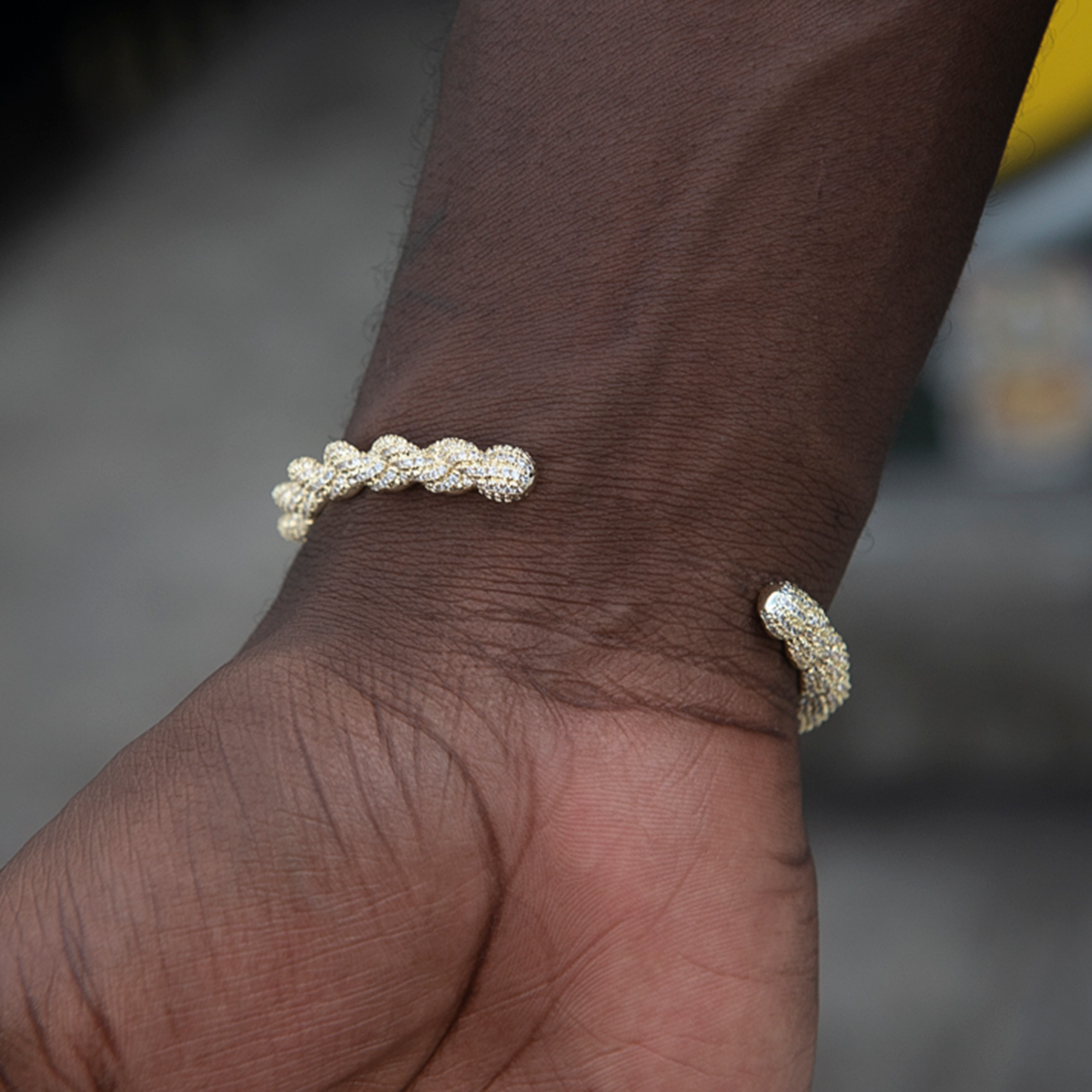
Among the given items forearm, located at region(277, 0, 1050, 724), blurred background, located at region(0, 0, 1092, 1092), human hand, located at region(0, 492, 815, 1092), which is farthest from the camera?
blurred background, located at region(0, 0, 1092, 1092)

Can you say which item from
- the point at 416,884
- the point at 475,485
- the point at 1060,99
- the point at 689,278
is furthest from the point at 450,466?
the point at 1060,99

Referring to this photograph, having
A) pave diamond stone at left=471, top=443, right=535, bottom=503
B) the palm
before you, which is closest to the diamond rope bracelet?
pave diamond stone at left=471, top=443, right=535, bottom=503

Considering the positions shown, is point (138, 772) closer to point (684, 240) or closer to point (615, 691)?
point (615, 691)

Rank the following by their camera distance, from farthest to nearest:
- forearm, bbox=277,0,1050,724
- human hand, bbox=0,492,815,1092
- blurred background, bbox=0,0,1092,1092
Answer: blurred background, bbox=0,0,1092,1092 → forearm, bbox=277,0,1050,724 → human hand, bbox=0,492,815,1092

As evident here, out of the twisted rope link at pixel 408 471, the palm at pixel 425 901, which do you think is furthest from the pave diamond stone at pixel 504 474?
the palm at pixel 425 901

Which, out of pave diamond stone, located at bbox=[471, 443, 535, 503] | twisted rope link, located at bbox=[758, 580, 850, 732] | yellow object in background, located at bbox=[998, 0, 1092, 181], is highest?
yellow object in background, located at bbox=[998, 0, 1092, 181]

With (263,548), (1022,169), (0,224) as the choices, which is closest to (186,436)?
(263,548)

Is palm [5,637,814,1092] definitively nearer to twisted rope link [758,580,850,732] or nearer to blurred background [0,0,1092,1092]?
twisted rope link [758,580,850,732]
